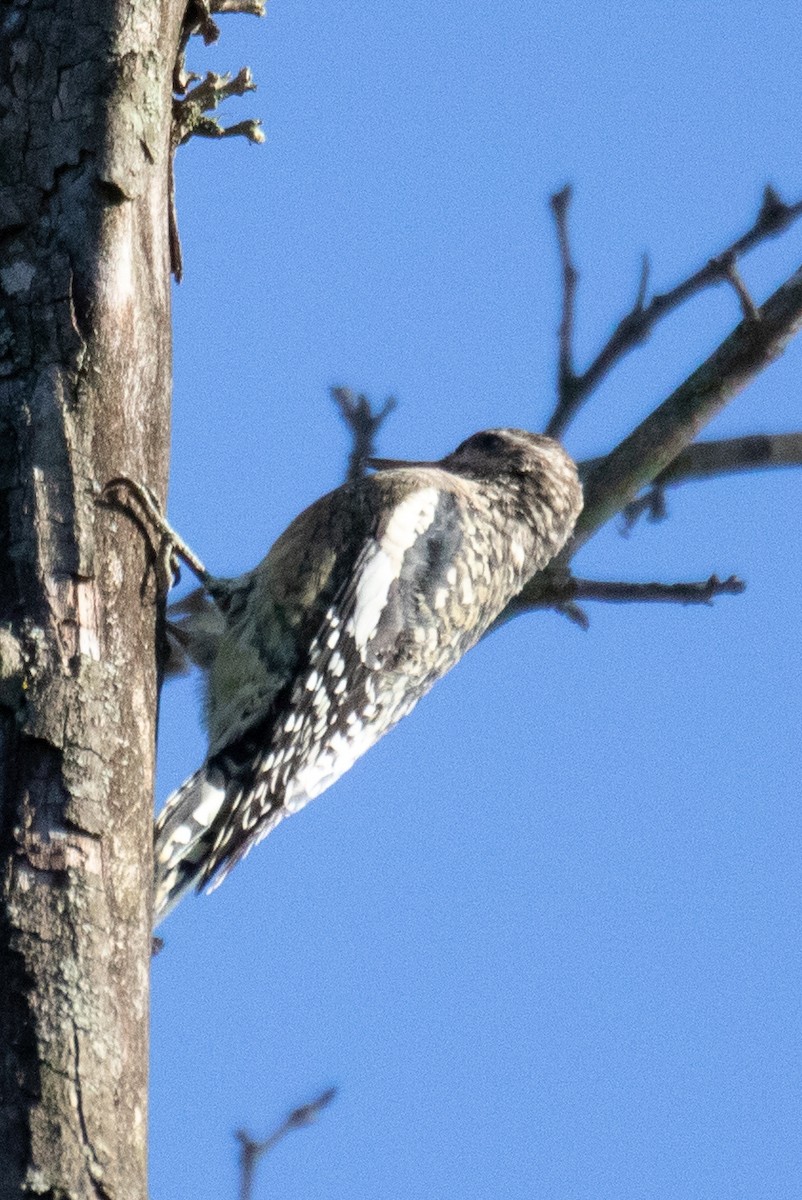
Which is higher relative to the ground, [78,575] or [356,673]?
[356,673]

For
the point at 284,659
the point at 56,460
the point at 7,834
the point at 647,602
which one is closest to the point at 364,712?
the point at 284,659

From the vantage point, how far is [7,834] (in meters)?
2.61

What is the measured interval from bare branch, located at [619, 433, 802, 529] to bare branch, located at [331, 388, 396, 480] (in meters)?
0.63

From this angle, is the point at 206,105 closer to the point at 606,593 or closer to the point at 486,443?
the point at 606,593

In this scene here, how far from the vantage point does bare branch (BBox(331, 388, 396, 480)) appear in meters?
4.22

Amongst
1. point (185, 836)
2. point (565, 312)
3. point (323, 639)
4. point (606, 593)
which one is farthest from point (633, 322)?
point (185, 836)

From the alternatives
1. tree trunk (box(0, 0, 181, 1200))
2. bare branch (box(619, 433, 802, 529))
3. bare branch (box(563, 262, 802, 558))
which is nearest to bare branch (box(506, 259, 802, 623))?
bare branch (box(563, 262, 802, 558))

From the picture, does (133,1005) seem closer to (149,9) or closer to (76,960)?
(76,960)

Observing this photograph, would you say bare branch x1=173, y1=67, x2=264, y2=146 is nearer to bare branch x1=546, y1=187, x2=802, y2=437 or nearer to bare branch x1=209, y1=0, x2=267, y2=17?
bare branch x1=209, y1=0, x2=267, y2=17

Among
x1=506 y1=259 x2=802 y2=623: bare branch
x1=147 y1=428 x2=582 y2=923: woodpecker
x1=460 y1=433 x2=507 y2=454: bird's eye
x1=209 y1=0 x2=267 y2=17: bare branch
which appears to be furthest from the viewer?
x1=460 y1=433 x2=507 y2=454: bird's eye

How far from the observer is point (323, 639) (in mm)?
4180

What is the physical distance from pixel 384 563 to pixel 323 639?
0.93 ft

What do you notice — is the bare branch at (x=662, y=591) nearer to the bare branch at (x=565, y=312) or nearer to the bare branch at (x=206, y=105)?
the bare branch at (x=565, y=312)

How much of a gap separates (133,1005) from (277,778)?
1.43m
